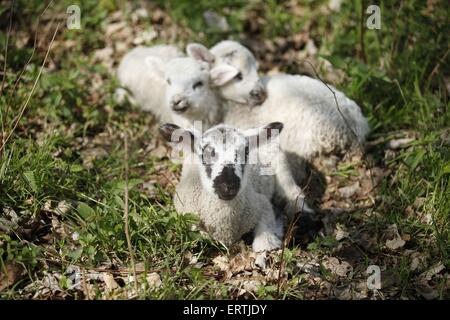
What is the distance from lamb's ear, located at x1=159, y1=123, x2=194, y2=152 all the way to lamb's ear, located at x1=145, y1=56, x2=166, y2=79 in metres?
1.43

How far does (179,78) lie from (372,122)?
2167 mm

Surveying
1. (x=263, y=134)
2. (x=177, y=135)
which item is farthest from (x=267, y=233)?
(x=177, y=135)

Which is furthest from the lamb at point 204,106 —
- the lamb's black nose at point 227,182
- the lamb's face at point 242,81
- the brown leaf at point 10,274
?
the brown leaf at point 10,274

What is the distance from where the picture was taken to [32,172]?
511 centimetres

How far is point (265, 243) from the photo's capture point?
514 centimetres

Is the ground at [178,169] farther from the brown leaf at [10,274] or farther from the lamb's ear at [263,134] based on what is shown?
the lamb's ear at [263,134]

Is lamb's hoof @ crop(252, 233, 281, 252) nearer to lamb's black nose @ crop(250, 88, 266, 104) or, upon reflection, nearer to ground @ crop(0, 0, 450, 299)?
ground @ crop(0, 0, 450, 299)

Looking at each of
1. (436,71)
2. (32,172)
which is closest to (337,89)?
(436,71)

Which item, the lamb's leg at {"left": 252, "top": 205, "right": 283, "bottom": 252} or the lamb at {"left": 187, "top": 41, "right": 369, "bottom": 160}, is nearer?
the lamb's leg at {"left": 252, "top": 205, "right": 283, "bottom": 252}

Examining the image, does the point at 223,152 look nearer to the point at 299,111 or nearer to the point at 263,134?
the point at 263,134

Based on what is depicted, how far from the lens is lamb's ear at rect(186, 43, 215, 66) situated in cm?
630

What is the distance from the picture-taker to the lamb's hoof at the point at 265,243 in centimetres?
511

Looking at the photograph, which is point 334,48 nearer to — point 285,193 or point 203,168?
point 285,193

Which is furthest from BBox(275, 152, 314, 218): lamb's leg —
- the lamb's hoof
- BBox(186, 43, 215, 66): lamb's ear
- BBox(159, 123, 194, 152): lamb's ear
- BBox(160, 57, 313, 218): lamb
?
BBox(186, 43, 215, 66): lamb's ear
